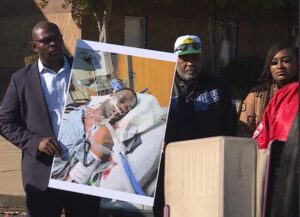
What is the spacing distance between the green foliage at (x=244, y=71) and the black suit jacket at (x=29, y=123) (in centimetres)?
1988

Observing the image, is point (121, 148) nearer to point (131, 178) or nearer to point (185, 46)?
point (131, 178)

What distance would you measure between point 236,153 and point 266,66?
5.64 feet

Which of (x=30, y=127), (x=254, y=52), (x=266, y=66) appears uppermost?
(x=266, y=66)

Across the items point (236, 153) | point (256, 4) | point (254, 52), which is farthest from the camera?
point (254, 52)

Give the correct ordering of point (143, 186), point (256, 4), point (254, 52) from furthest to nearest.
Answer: point (254, 52) < point (256, 4) < point (143, 186)

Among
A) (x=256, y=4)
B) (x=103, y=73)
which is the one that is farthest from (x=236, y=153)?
(x=256, y=4)

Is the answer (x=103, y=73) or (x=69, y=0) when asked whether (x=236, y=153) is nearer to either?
(x=103, y=73)

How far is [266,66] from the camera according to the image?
13.1 ft

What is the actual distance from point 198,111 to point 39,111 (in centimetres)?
105

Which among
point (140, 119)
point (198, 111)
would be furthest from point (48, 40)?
point (198, 111)

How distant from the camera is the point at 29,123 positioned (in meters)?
3.79

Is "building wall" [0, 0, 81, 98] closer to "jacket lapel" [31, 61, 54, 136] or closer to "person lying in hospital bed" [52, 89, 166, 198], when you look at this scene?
"jacket lapel" [31, 61, 54, 136]

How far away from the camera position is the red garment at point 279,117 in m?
2.88

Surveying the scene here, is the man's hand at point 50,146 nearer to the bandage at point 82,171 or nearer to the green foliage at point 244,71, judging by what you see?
the bandage at point 82,171
